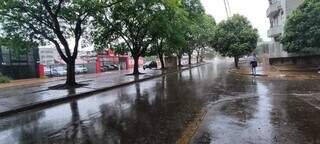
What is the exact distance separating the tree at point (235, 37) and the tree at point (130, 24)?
1061 cm

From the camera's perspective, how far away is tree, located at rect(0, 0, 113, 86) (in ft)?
66.6

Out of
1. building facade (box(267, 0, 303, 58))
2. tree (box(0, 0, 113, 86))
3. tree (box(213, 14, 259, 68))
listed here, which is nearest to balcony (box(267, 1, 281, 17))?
building facade (box(267, 0, 303, 58))

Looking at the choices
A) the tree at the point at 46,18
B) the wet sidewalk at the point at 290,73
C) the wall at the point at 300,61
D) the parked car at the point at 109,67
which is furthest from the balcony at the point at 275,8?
the parked car at the point at 109,67

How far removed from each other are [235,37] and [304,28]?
13.1m

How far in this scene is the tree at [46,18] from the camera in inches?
799

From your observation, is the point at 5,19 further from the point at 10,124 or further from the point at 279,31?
the point at 279,31

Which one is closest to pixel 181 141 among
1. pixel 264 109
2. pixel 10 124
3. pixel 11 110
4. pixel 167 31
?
pixel 264 109

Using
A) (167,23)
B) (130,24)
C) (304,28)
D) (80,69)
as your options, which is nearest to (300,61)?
(304,28)

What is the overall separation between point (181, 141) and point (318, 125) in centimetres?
345

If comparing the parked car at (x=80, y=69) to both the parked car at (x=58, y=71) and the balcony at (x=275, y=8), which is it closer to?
the parked car at (x=58, y=71)

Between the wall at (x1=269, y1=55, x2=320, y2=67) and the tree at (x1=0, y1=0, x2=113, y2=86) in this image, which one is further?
the wall at (x1=269, y1=55, x2=320, y2=67)

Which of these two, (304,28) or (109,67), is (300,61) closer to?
(304,28)

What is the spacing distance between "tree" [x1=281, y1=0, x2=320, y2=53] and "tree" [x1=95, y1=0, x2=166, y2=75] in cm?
1201

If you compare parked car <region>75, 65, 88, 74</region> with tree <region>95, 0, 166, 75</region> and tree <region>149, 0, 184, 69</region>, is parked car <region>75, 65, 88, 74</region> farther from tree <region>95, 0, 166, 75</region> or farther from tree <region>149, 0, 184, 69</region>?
tree <region>149, 0, 184, 69</region>
